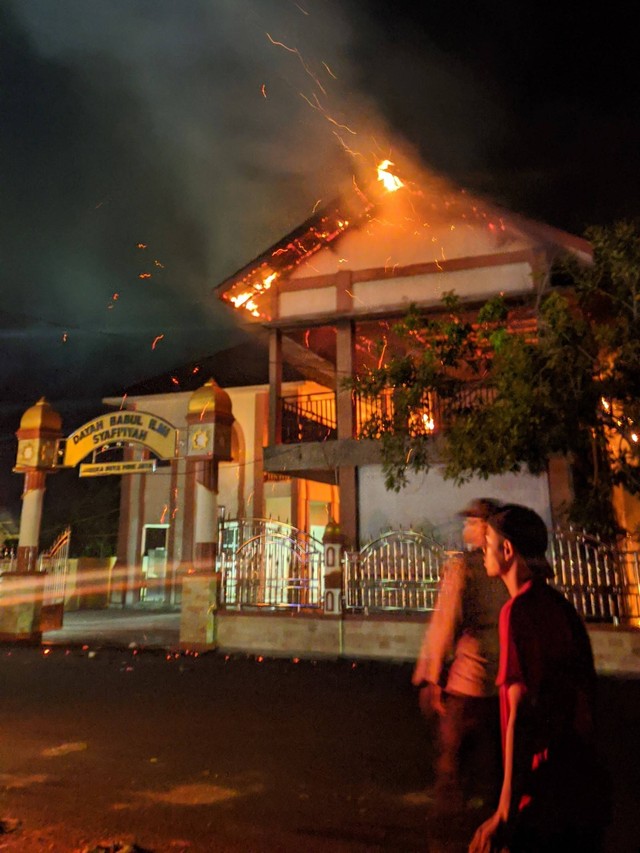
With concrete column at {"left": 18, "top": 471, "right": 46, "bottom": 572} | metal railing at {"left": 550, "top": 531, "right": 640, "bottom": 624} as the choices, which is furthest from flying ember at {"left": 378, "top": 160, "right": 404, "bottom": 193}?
concrete column at {"left": 18, "top": 471, "right": 46, "bottom": 572}

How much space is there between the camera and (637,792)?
3920mm

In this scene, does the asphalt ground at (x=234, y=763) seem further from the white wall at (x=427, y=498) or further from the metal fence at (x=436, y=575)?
the white wall at (x=427, y=498)

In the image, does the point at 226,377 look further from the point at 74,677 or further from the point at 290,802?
the point at 290,802

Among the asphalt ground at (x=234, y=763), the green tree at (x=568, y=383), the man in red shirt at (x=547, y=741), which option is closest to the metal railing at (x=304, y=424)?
the green tree at (x=568, y=383)

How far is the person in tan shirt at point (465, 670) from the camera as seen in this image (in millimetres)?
3016

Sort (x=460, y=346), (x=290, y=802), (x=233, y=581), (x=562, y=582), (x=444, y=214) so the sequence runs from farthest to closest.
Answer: (x=444, y=214) → (x=233, y=581) → (x=460, y=346) → (x=562, y=582) → (x=290, y=802)

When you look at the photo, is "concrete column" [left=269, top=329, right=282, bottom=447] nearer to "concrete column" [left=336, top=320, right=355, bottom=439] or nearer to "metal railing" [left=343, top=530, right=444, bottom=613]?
"concrete column" [left=336, top=320, right=355, bottom=439]

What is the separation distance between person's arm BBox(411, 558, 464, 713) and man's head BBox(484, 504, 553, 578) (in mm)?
989

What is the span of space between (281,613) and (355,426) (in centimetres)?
444

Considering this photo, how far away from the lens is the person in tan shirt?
302cm

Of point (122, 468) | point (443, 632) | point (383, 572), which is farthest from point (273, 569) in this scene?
point (443, 632)

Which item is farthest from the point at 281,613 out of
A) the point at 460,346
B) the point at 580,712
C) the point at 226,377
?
the point at 226,377

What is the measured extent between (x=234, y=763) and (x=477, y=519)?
9.13 ft

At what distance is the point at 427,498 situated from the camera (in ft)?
38.6
